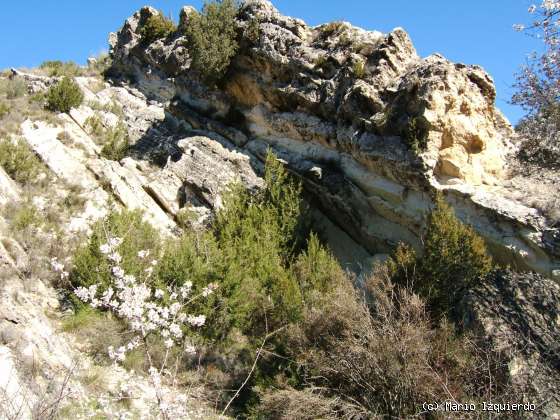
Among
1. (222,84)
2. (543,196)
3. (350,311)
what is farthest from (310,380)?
(222,84)

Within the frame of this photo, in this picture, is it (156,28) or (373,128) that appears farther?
(156,28)

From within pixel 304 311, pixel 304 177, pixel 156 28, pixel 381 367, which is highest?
pixel 156 28

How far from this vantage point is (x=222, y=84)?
74.8 ft

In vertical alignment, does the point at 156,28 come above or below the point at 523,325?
above

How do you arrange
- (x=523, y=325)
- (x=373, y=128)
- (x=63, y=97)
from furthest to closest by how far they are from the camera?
(x=63, y=97) < (x=373, y=128) < (x=523, y=325)

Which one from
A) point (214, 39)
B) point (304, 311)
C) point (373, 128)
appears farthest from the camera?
point (214, 39)

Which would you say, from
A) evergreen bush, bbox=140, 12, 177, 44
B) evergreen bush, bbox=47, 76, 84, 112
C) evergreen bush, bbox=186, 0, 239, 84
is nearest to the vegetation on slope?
evergreen bush, bbox=186, 0, 239, 84

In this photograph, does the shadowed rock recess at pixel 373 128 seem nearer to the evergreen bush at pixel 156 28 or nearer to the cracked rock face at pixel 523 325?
the cracked rock face at pixel 523 325

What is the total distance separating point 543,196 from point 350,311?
24.6 feet

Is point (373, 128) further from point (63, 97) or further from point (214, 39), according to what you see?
point (63, 97)

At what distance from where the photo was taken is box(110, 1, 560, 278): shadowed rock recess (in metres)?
15.2

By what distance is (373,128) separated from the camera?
17109mm

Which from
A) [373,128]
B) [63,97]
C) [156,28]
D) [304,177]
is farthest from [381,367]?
[156,28]

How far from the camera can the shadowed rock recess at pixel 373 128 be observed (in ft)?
49.8
